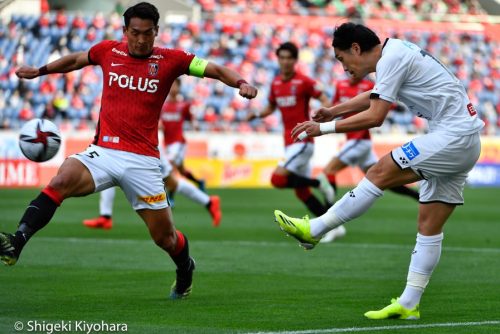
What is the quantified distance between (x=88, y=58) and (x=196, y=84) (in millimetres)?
27764

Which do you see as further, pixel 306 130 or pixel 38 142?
pixel 38 142

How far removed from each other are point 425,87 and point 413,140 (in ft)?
1.31

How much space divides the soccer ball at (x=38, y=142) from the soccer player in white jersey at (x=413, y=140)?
7.81 ft

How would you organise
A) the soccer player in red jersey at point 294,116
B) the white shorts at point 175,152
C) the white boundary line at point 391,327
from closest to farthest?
the white boundary line at point 391,327 → the soccer player in red jersey at point 294,116 → the white shorts at point 175,152

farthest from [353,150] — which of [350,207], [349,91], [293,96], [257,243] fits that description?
[350,207]

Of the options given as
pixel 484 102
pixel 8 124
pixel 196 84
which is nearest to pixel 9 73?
pixel 8 124

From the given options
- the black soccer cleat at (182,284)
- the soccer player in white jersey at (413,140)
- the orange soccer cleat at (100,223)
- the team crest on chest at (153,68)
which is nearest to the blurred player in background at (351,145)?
the orange soccer cleat at (100,223)

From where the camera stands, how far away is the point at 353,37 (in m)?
7.59

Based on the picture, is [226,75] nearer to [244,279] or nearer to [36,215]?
[36,215]

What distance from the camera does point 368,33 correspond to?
25.0 ft

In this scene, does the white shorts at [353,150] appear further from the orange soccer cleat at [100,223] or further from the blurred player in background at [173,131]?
the blurred player in background at [173,131]

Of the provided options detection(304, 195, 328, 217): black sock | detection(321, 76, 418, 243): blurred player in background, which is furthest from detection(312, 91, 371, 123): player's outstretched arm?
detection(321, 76, 418, 243): blurred player in background

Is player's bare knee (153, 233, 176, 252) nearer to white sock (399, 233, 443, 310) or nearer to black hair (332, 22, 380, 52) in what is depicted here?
white sock (399, 233, 443, 310)

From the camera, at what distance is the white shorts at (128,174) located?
823 cm
